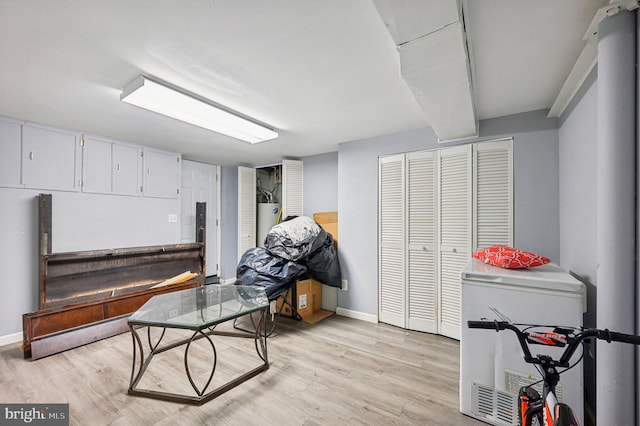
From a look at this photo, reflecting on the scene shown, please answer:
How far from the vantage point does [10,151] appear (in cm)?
280

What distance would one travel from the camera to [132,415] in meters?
1.75

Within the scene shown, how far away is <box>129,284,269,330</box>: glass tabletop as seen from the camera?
72.0 inches

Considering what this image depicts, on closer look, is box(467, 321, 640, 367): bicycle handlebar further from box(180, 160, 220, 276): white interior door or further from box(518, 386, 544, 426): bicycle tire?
box(180, 160, 220, 276): white interior door

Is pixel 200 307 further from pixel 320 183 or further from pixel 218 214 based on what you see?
pixel 218 214

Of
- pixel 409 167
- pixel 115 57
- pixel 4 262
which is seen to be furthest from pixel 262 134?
pixel 4 262

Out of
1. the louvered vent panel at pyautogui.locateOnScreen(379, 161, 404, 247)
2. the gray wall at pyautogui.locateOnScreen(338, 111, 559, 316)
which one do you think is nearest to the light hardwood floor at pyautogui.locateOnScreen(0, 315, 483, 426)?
the gray wall at pyautogui.locateOnScreen(338, 111, 559, 316)

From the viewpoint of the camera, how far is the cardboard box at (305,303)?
3465mm

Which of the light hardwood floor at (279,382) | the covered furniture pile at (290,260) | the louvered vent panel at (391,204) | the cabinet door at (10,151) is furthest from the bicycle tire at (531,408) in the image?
the cabinet door at (10,151)

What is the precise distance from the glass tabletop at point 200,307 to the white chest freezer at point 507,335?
154cm

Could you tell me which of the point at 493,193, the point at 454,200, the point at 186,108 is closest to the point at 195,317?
the point at 186,108

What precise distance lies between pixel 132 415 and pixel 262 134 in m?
2.65

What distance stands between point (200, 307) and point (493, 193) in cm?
296

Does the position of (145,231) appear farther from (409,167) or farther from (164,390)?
(409,167)

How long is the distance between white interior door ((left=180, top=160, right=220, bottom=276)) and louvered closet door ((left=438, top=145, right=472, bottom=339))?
4010 mm
